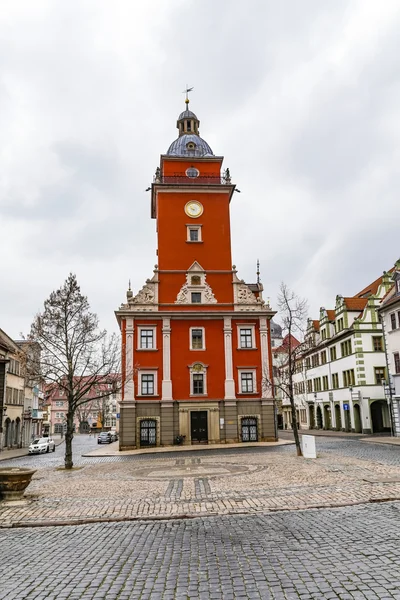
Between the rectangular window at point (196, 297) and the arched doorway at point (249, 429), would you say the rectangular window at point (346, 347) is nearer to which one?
the arched doorway at point (249, 429)

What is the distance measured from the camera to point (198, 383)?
42344 millimetres

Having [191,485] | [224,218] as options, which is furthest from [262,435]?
A: [191,485]

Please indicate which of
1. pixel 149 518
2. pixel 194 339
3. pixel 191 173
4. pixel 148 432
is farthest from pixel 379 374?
pixel 149 518

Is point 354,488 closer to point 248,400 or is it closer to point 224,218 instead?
point 248,400

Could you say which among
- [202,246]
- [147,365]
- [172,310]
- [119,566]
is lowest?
[119,566]

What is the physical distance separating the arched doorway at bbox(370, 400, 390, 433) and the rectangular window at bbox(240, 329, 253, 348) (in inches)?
617

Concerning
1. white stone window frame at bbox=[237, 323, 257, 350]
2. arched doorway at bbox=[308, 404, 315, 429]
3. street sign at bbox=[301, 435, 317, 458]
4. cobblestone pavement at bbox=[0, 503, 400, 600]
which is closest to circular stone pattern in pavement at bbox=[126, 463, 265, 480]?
street sign at bbox=[301, 435, 317, 458]

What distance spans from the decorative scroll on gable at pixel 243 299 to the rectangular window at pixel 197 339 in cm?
389

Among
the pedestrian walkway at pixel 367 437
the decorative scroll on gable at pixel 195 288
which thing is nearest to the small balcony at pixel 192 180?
the decorative scroll on gable at pixel 195 288

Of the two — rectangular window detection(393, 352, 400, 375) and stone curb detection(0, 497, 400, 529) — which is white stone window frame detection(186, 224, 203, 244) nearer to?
rectangular window detection(393, 352, 400, 375)

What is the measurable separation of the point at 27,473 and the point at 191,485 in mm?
5600

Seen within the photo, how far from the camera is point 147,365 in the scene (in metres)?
41.8

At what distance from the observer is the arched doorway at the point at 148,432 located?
4059 centimetres

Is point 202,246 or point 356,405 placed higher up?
point 202,246
